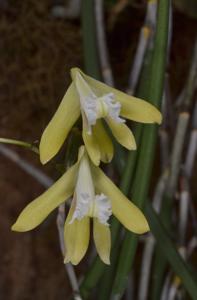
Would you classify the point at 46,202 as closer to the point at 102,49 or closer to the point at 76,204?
the point at 76,204

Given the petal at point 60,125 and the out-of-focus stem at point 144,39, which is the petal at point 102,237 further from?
the out-of-focus stem at point 144,39

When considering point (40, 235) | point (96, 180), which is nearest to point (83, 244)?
point (96, 180)

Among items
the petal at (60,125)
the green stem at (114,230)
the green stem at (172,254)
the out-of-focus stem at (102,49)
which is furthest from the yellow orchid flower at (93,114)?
the out-of-focus stem at (102,49)

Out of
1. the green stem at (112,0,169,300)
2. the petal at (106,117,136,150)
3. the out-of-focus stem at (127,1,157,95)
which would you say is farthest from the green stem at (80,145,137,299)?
the out-of-focus stem at (127,1,157,95)

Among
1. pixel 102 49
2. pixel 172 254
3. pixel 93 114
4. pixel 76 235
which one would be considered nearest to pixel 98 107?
pixel 93 114

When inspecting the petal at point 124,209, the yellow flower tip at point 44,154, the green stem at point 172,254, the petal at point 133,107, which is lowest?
the green stem at point 172,254

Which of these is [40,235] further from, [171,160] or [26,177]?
[171,160]

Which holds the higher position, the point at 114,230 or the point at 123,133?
the point at 123,133
